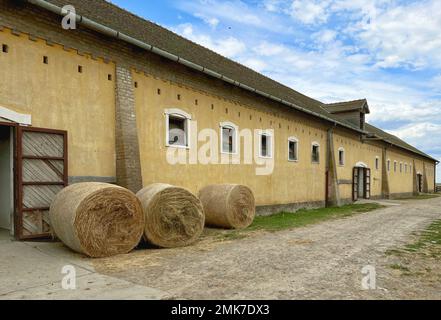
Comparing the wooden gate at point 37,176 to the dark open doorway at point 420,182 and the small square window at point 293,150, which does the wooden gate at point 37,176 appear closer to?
the small square window at point 293,150

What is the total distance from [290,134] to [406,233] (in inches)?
293

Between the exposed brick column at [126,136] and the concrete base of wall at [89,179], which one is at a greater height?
the exposed brick column at [126,136]

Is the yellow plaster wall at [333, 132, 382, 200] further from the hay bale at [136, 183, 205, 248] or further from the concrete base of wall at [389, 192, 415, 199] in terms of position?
the hay bale at [136, 183, 205, 248]

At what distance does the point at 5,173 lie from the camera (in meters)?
8.37

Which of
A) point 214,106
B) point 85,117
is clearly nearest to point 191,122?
point 214,106

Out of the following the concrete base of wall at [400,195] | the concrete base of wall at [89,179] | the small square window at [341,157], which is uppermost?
the small square window at [341,157]

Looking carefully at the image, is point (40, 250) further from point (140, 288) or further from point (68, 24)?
point (68, 24)

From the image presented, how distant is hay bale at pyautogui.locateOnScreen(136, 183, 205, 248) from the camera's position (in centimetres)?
700

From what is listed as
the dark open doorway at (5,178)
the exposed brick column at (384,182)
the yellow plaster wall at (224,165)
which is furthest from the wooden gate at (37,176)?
the exposed brick column at (384,182)

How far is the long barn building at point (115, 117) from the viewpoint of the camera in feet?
22.7

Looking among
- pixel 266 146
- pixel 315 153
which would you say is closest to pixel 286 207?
pixel 266 146

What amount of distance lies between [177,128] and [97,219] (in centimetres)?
504

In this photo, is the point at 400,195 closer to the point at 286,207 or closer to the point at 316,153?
the point at 316,153

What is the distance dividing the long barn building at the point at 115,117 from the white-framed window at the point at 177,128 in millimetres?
30
